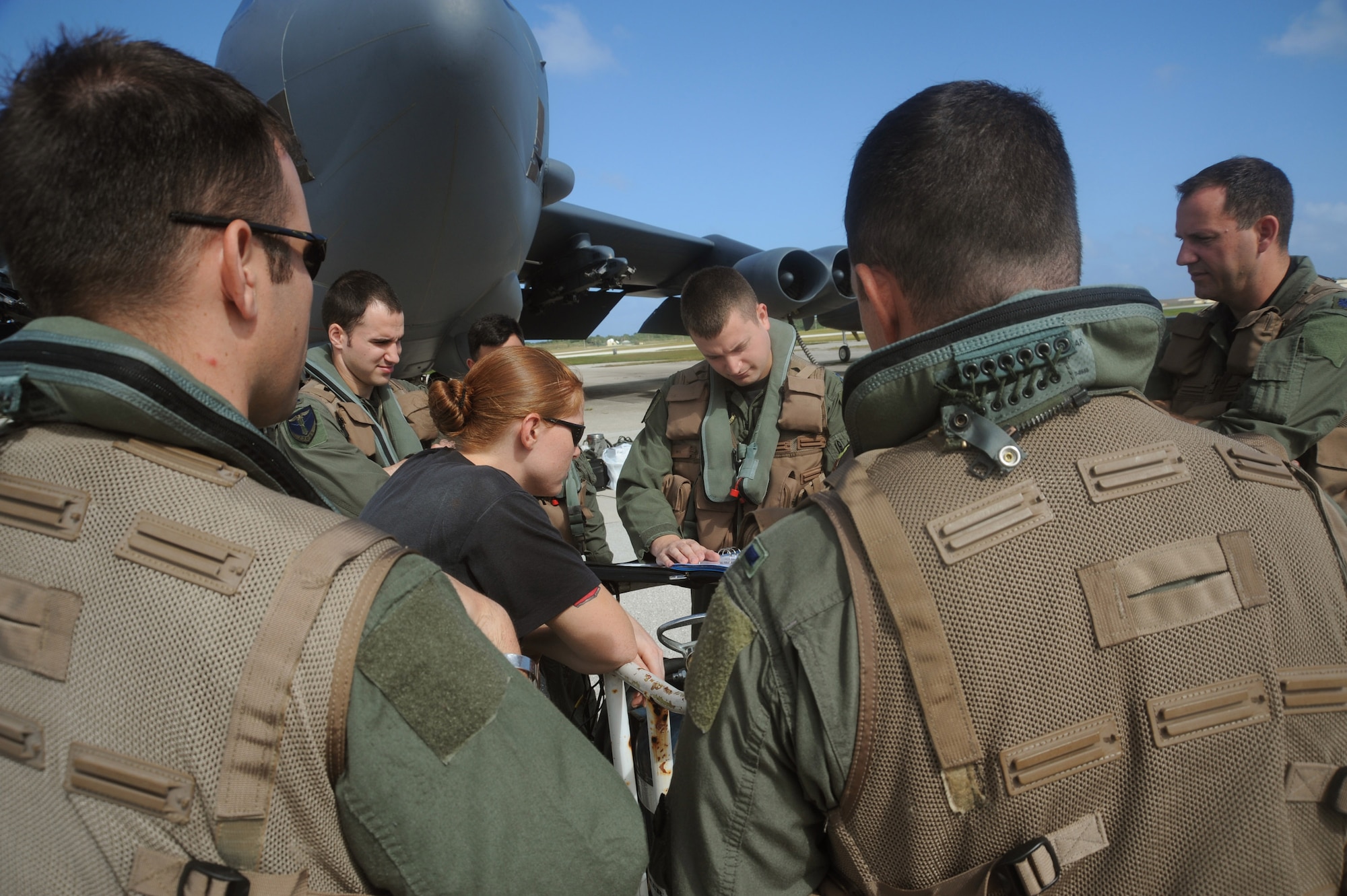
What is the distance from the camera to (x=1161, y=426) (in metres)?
1.11

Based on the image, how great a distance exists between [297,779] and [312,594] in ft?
0.69

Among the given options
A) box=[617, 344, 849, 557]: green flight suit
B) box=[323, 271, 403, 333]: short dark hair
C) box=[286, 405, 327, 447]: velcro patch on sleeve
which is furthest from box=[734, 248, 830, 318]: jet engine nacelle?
box=[286, 405, 327, 447]: velcro patch on sleeve

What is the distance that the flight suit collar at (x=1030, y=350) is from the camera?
1.04 meters

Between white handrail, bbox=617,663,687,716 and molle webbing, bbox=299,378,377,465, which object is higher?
molle webbing, bbox=299,378,377,465

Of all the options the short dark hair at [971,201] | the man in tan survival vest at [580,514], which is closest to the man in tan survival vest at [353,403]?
the man in tan survival vest at [580,514]

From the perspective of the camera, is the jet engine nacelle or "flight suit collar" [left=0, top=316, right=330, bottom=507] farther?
the jet engine nacelle

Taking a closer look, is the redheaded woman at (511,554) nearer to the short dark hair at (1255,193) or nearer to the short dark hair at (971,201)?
the short dark hair at (971,201)

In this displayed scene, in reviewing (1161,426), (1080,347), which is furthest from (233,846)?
(1161,426)

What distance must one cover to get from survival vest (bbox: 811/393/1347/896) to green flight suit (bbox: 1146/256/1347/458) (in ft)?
6.61

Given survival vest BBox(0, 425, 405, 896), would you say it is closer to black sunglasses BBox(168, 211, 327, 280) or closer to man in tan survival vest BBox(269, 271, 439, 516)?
black sunglasses BBox(168, 211, 327, 280)

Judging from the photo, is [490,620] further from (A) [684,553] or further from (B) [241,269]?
(A) [684,553]

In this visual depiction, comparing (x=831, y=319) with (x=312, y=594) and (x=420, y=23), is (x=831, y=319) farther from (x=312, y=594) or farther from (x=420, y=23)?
A: (x=312, y=594)

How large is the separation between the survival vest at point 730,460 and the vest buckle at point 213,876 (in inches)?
95.7

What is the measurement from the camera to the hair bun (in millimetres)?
2238
